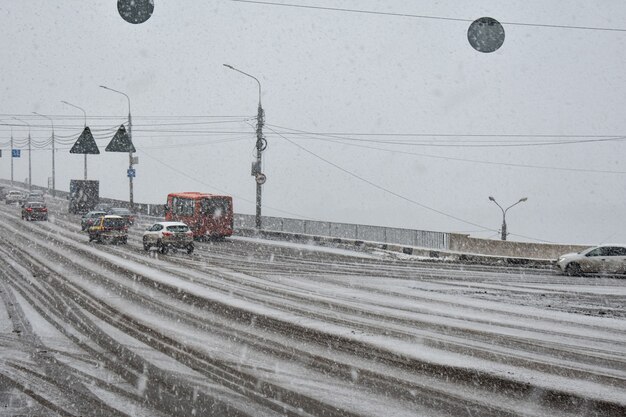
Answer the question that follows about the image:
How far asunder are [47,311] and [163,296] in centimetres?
338

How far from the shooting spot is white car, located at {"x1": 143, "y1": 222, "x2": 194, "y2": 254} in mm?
31516

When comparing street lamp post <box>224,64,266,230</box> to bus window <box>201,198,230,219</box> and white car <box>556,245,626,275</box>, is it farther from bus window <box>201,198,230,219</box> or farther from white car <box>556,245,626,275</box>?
white car <box>556,245,626,275</box>

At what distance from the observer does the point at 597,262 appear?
26875 mm

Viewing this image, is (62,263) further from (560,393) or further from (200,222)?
(560,393)

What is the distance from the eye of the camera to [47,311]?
15531mm

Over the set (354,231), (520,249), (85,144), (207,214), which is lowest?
(520,249)

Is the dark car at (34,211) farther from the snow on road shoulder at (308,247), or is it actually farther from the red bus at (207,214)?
the snow on road shoulder at (308,247)

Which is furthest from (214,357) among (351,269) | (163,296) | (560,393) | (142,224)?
(142,224)

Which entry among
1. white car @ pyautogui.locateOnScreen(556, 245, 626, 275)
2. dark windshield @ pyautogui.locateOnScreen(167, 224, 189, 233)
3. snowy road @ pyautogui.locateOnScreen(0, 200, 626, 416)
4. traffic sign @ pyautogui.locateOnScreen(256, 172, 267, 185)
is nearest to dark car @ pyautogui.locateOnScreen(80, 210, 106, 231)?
traffic sign @ pyautogui.locateOnScreen(256, 172, 267, 185)

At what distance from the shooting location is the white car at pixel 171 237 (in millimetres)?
31516

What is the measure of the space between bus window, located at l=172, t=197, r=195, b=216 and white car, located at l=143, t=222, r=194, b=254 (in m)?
7.50

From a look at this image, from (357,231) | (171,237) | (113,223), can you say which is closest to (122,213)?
(113,223)

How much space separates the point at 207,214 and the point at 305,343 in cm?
2798

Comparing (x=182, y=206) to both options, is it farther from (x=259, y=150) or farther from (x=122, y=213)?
(x=122, y=213)
